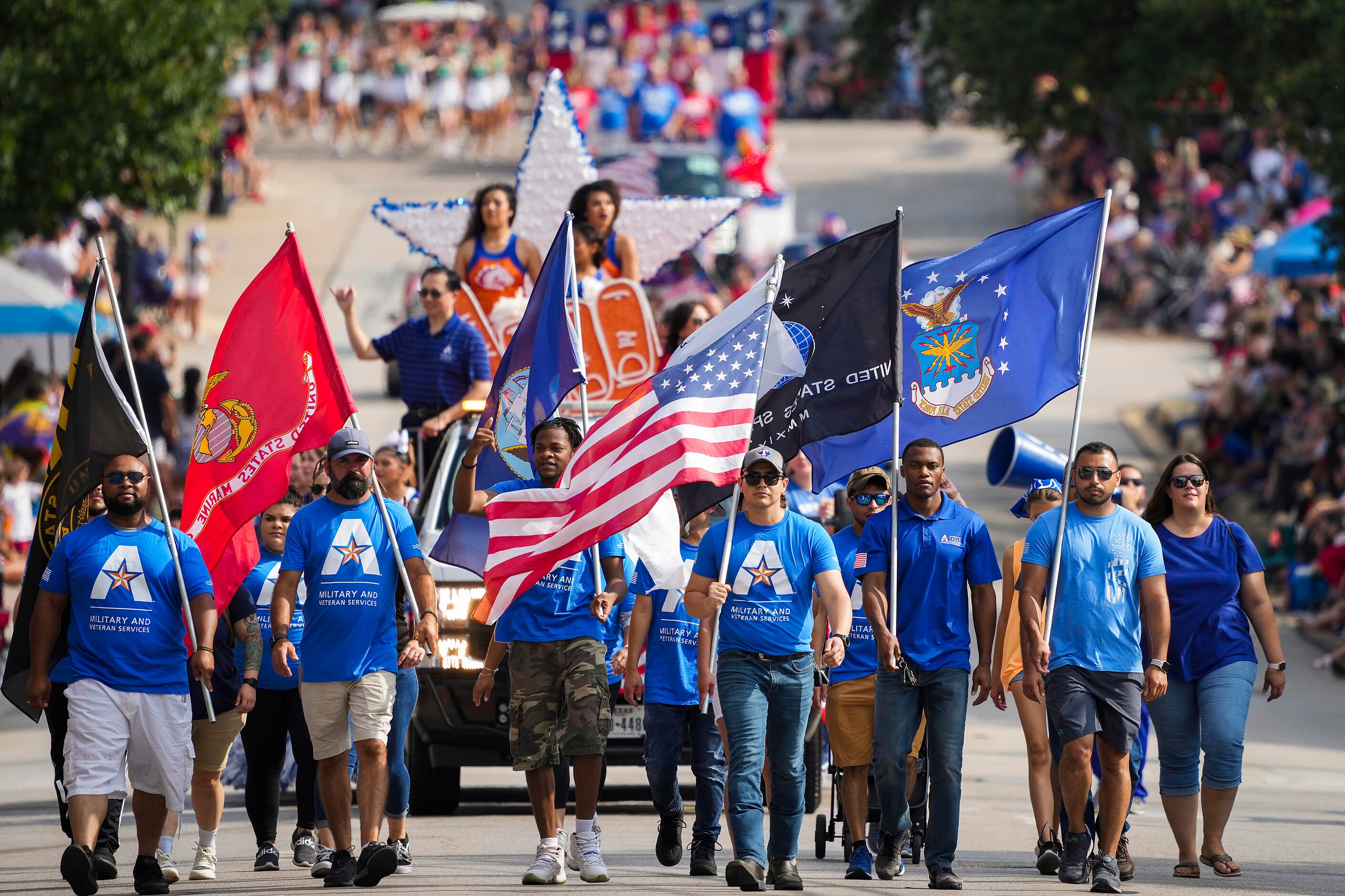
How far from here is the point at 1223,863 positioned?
939 cm

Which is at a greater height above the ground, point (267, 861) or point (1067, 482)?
point (1067, 482)

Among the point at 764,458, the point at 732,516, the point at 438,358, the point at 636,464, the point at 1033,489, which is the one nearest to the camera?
the point at 732,516

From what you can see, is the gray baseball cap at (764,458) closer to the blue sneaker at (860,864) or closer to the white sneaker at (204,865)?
the blue sneaker at (860,864)

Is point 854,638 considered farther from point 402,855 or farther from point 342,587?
point 342,587

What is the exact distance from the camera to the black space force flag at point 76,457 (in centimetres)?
928

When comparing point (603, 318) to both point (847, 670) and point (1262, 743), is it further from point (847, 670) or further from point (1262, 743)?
point (1262, 743)

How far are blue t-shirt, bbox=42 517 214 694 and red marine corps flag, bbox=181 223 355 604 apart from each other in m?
0.57

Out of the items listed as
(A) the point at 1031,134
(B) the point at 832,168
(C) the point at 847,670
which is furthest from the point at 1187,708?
(B) the point at 832,168

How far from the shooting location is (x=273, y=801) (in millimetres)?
9656

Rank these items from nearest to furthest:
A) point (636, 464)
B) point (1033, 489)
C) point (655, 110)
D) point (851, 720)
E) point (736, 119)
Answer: point (636, 464), point (851, 720), point (1033, 489), point (655, 110), point (736, 119)

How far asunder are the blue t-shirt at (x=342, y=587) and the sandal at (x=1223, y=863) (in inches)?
148

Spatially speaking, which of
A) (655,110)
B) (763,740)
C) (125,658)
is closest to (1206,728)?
(763,740)

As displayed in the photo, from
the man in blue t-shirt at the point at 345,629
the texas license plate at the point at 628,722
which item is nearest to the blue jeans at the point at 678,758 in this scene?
the man in blue t-shirt at the point at 345,629

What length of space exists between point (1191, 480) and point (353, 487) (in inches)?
149
